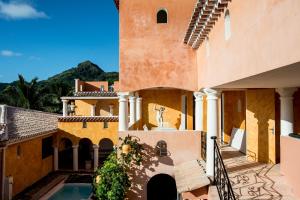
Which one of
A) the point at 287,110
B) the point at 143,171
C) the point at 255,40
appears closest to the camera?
the point at 255,40

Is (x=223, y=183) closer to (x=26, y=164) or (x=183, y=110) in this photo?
(x=183, y=110)

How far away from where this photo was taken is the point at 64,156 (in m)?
33.8

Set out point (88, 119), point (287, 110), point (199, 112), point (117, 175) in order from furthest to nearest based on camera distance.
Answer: point (88, 119) → point (199, 112) → point (117, 175) → point (287, 110)

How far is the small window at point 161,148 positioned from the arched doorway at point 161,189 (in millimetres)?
4125

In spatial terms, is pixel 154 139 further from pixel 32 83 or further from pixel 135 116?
pixel 32 83

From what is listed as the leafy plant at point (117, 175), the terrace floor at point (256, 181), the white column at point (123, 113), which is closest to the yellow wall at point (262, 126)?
the terrace floor at point (256, 181)

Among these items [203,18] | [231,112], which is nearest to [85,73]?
[231,112]

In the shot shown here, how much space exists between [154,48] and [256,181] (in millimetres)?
8601

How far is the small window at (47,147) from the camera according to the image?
27250 mm

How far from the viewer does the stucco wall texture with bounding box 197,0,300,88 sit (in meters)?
5.11

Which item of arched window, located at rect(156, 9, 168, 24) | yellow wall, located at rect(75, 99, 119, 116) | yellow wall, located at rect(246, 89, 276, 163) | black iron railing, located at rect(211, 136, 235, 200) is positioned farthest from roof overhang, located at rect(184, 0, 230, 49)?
yellow wall, located at rect(75, 99, 119, 116)

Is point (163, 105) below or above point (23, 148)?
above

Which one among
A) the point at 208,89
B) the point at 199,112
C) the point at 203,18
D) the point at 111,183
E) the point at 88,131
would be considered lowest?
the point at 111,183

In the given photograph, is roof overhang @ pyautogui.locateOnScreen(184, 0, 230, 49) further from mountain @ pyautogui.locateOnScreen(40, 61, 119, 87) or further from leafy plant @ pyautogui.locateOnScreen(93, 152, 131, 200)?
mountain @ pyautogui.locateOnScreen(40, 61, 119, 87)
